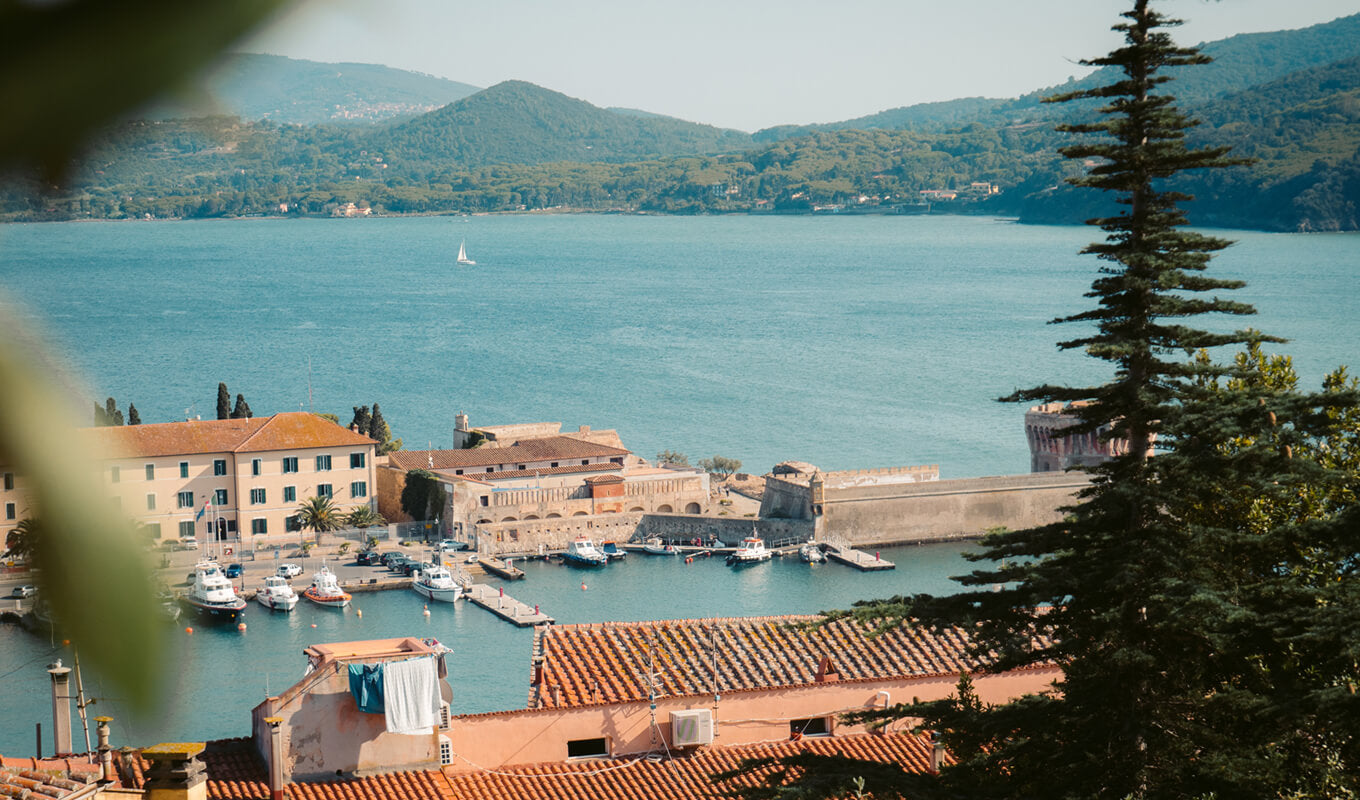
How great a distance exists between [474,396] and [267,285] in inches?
3060

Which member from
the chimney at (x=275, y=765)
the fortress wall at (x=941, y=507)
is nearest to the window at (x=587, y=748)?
the chimney at (x=275, y=765)

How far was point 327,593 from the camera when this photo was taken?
4688cm

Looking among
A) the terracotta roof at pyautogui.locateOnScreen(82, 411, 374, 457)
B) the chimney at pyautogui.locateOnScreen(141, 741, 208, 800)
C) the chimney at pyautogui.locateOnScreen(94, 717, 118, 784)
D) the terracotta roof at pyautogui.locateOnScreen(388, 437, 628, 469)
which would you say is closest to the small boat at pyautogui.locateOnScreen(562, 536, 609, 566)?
the terracotta roof at pyautogui.locateOnScreen(388, 437, 628, 469)

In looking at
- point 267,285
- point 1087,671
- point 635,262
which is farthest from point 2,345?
point 635,262

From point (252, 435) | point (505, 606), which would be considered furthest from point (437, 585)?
point (252, 435)

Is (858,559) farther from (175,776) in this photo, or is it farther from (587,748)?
(175,776)

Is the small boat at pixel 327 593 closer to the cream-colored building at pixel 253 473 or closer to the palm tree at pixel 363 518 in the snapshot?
the cream-colored building at pixel 253 473

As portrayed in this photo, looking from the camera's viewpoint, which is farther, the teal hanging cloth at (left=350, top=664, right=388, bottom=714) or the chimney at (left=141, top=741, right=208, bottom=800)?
the teal hanging cloth at (left=350, top=664, right=388, bottom=714)

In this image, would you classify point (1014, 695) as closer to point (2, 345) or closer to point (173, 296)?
point (2, 345)

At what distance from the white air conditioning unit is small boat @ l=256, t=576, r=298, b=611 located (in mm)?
34403

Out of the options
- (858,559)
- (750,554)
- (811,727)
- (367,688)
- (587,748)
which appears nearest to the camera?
(367,688)

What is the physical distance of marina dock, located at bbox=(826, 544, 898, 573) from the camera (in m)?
56.6

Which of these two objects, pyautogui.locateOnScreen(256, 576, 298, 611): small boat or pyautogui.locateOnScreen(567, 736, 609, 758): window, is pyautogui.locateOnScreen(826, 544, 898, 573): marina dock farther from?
pyautogui.locateOnScreen(567, 736, 609, 758): window

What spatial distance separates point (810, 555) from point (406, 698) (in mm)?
44958
